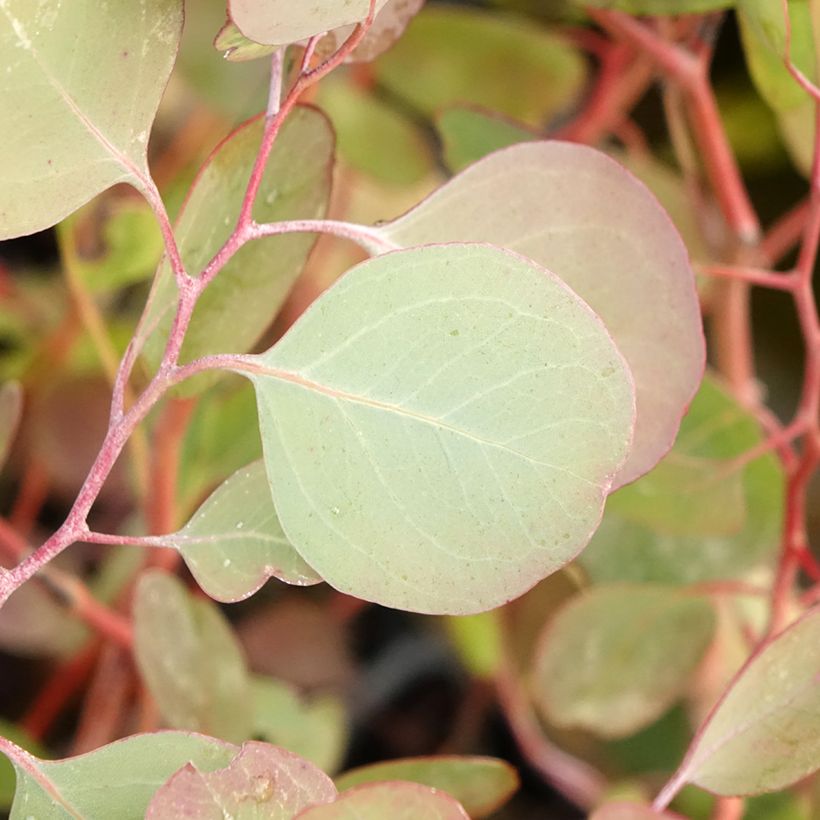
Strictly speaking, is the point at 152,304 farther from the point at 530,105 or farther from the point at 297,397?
the point at 530,105

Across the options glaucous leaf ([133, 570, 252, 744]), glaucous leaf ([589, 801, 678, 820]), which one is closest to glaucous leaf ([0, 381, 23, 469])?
glaucous leaf ([133, 570, 252, 744])

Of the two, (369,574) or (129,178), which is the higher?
(129,178)

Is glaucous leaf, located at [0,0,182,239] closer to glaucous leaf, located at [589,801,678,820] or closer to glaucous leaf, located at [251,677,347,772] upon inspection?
glaucous leaf, located at [589,801,678,820]

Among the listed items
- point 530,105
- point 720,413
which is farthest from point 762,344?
point 720,413

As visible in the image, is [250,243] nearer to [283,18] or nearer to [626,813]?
[283,18]

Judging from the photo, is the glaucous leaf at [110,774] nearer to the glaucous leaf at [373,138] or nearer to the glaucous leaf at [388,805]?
the glaucous leaf at [388,805]

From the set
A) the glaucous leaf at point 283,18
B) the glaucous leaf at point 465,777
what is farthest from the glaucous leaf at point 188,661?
the glaucous leaf at point 283,18

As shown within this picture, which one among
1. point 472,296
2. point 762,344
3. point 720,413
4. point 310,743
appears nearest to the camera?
point 472,296
